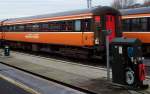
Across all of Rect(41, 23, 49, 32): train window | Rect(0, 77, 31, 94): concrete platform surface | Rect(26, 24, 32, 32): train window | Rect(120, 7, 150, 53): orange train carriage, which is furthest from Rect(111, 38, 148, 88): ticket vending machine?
Rect(26, 24, 32, 32): train window

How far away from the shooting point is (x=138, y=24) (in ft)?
90.3

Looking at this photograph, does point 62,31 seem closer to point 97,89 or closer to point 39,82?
point 39,82

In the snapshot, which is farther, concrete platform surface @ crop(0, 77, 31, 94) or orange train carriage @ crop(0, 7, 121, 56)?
orange train carriage @ crop(0, 7, 121, 56)

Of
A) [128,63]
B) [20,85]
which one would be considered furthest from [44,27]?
[128,63]

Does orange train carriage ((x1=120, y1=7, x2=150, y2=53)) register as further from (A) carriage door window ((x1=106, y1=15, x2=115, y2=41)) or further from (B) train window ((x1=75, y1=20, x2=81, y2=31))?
(B) train window ((x1=75, y1=20, x2=81, y2=31))

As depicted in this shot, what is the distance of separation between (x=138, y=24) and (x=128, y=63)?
14595 mm

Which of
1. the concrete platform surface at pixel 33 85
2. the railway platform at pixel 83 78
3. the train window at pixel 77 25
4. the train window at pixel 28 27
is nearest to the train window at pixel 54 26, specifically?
the train window at pixel 77 25

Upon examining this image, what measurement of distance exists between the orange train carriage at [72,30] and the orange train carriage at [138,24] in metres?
2.70

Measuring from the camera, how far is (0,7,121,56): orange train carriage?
23172mm

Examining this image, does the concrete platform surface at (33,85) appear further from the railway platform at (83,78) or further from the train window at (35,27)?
the train window at (35,27)

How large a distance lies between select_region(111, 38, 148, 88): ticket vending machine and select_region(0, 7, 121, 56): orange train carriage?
911cm

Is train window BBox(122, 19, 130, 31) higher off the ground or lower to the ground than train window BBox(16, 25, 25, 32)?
higher

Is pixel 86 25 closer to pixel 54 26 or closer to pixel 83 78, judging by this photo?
pixel 54 26

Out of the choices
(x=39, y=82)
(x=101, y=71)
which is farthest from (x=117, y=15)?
(x=39, y=82)
